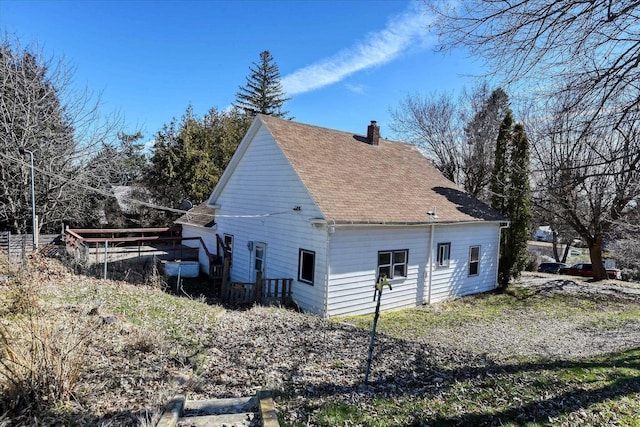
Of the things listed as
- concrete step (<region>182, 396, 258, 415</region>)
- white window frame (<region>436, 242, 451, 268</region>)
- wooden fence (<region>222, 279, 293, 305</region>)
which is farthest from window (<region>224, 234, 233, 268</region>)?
concrete step (<region>182, 396, 258, 415</region>)

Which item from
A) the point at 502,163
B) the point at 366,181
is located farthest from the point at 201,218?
the point at 502,163

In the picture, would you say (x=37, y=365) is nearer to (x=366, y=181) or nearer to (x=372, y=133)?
(x=366, y=181)

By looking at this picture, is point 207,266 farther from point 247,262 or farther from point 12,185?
point 12,185

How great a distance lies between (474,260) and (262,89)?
3676 cm

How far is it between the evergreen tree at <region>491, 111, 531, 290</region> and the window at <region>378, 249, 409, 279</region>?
6.57 m

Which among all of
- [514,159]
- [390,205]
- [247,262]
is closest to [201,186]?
[247,262]

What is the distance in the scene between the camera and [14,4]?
47.3 feet

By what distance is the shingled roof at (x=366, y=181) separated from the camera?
11812 mm

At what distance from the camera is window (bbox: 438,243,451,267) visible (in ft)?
46.7

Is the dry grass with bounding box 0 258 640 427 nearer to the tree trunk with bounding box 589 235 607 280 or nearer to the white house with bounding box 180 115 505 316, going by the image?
the white house with bounding box 180 115 505 316

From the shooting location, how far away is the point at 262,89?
45.4 metres

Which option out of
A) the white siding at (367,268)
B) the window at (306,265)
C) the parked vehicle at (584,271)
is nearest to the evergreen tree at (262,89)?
the parked vehicle at (584,271)

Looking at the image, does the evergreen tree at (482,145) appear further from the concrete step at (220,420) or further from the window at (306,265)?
the concrete step at (220,420)

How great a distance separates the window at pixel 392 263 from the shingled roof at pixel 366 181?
1174mm
